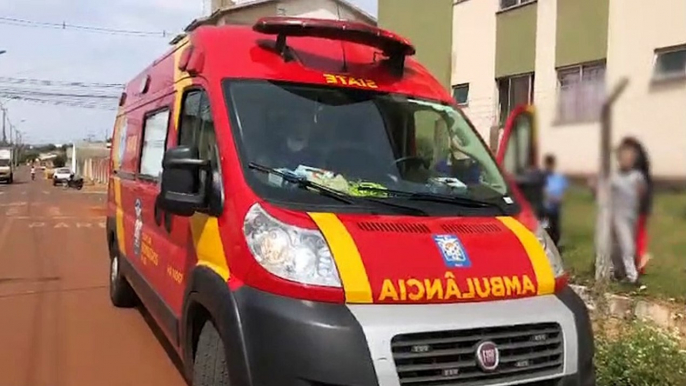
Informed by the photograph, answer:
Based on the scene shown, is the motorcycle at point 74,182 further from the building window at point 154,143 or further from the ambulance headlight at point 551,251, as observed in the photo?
the ambulance headlight at point 551,251

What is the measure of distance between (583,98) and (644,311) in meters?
3.93

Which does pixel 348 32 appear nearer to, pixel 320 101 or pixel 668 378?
pixel 320 101

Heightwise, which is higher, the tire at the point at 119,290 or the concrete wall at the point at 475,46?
the concrete wall at the point at 475,46

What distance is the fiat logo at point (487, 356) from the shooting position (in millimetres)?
3312

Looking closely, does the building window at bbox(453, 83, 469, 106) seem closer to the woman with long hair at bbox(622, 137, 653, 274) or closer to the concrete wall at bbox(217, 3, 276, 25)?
the concrete wall at bbox(217, 3, 276, 25)

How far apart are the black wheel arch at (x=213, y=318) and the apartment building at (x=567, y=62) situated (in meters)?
1.60

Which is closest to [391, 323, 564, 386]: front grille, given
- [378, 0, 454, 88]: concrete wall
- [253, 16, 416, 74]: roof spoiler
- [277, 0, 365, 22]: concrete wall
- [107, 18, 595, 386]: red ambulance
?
[107, 18, 595, 386]: red ambulance

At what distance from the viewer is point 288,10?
103 ft

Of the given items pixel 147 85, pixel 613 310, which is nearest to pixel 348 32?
pixel 147 85

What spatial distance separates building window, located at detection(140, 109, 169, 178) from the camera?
5.27m

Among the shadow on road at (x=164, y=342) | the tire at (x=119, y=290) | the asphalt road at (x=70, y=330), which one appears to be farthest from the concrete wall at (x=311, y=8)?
the shadow on road at (x=164, y=342)

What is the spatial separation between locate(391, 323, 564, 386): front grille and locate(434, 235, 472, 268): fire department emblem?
1.05ft

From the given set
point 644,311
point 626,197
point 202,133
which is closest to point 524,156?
point 626,197

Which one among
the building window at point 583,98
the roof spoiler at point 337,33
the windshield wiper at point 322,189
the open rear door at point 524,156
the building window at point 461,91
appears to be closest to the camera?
the building window at point 583,98
